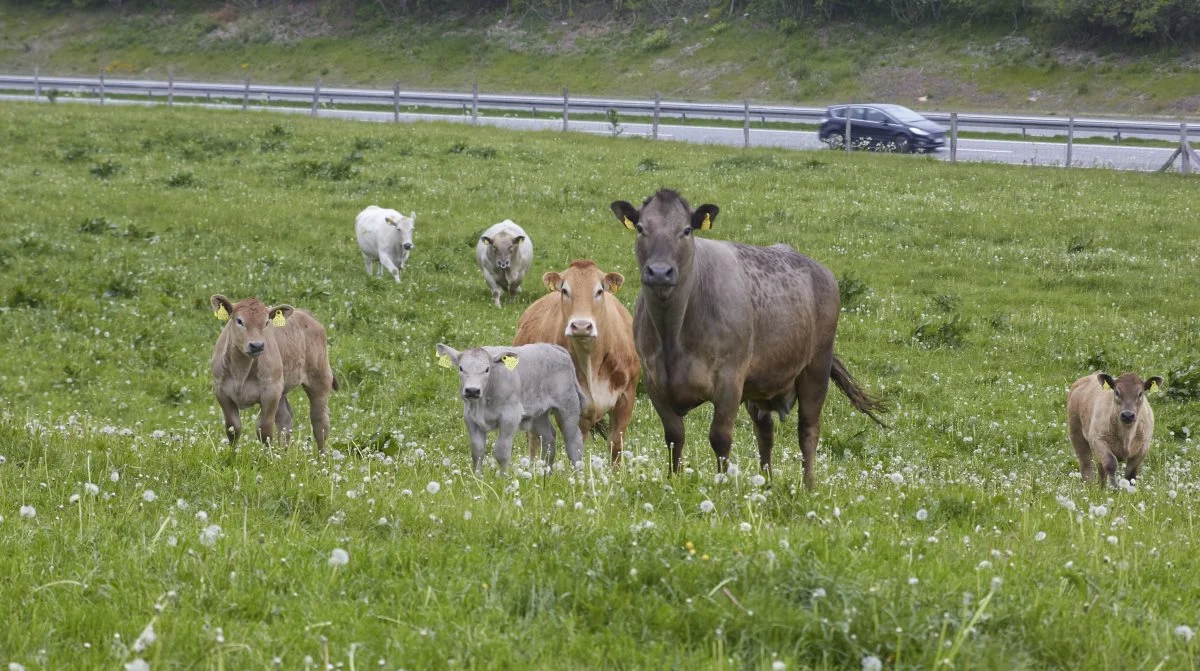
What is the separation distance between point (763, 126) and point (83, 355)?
29898mm

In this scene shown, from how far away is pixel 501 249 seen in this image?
20781 mm

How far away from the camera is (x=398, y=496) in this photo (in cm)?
667

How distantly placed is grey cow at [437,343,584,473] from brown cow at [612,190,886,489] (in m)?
1.15

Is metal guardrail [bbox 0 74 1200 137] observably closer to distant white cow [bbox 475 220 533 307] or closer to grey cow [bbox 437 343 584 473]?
distant white cow [bbox 475 220 533 307]

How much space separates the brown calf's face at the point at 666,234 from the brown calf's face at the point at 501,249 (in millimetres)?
11523

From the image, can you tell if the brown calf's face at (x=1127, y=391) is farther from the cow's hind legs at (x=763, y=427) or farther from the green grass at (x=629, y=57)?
the green grass at (x=629, y=57)

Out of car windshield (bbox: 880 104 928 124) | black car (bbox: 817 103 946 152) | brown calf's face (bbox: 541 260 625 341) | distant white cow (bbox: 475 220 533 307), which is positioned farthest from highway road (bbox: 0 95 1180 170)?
brown calf's face (bbox: 541 260 625 341)

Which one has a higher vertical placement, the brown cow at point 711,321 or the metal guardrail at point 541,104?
the brown cow at point 711,321

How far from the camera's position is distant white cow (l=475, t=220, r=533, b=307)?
2078cm

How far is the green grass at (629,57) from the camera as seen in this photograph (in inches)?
2092

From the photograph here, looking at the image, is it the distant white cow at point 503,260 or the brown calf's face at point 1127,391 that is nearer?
the brown calf's face at point 1127,391

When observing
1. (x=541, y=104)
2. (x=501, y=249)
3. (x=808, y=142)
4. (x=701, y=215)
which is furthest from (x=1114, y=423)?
(x=541, y=104)

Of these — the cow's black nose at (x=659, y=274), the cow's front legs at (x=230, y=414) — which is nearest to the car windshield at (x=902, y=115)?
the cow's front legs at (x=230, y=414)

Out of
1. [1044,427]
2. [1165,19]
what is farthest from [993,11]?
[1044,427]
